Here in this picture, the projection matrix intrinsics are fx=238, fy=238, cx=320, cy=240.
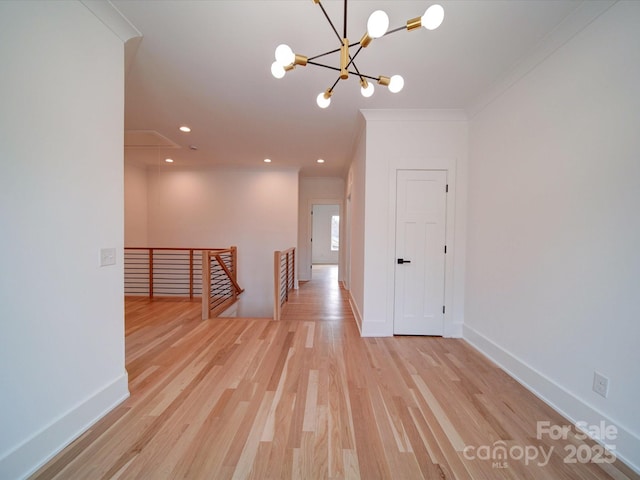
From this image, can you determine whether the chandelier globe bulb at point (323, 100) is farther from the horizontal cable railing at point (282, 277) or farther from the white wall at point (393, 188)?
the horizontal cable railing at point (282, 277)

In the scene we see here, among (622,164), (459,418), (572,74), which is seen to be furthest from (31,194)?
(572,74)

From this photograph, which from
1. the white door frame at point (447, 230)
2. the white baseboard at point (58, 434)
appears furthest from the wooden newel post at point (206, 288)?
the white door frame at point (447, 230)

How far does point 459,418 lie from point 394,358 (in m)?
0.85

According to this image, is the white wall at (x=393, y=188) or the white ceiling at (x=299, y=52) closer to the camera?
the white ceiling at (x=299, y=52)

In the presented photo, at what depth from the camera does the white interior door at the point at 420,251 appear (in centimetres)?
299

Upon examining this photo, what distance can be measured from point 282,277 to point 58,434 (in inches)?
140

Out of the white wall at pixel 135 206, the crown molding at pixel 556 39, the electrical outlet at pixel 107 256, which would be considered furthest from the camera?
the white wall at pixel 135 206

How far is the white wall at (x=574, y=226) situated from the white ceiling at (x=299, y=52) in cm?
36

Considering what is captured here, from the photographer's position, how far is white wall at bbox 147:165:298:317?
5809 millimetres

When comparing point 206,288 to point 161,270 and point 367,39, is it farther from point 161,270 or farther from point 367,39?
point 367,39

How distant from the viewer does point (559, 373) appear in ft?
5.80

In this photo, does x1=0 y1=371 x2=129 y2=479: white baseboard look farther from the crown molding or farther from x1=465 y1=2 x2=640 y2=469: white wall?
the crown molding

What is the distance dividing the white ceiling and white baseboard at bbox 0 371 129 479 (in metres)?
2.63

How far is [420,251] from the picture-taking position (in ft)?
9.89
